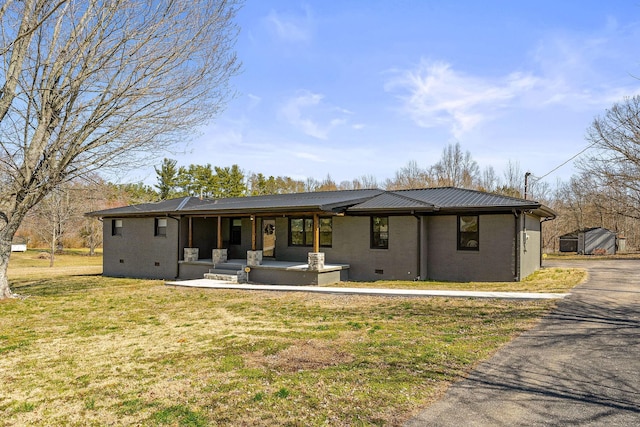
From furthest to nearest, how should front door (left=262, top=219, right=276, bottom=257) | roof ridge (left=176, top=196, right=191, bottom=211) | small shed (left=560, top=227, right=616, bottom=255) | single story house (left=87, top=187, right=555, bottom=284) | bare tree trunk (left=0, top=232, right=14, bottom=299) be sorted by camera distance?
small shed (left=560, top=227, right=616, bottom=255), roof ridge (left=176, top=196, right=191, bottom=211), front door (left=262, top=219, right=276, bottom=257), single story house (left=87, top=187, right=555, bottom=284), bare tree trunk (left=0, top=232, right=14, bottom=299)

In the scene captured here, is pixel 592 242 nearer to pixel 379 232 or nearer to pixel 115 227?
pixel 379 232

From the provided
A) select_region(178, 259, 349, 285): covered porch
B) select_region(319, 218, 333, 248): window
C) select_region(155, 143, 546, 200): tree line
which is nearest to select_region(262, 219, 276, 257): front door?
select_region(178, 259, 349, 285): covered porch

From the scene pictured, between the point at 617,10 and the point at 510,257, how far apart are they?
706 cm

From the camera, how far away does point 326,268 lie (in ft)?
46.2

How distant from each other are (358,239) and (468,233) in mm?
3788

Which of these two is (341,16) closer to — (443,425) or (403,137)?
(443,425)

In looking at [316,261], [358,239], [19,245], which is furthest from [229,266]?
[19,245]

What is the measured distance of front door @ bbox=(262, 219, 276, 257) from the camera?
17156 mm

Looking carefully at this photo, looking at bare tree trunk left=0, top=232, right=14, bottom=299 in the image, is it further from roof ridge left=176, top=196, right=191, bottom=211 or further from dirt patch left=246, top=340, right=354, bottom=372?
dirt patch left=246, top=340, right=354, bottom=372

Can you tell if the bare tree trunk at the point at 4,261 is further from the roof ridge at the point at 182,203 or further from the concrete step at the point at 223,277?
the roof ridge at the point at 182,203

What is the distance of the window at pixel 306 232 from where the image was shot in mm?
15789

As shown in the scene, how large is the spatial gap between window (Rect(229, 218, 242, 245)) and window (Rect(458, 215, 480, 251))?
9.45 m

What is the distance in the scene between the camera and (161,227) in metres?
18.4

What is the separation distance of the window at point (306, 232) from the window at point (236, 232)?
2965 mm
